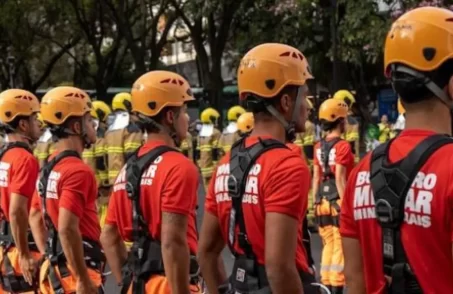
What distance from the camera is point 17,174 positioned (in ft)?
22.7

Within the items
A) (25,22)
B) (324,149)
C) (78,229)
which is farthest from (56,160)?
(25,22)

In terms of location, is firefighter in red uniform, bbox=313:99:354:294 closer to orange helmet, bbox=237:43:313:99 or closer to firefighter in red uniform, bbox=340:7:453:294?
orange helmet, bbox=237:43:313:99

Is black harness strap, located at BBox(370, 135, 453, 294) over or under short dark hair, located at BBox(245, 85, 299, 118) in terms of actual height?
under

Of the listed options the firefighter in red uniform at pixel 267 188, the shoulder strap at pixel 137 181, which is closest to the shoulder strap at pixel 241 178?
the firefighter in red uniform at pixel 267 188

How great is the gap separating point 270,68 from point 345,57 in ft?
64.5

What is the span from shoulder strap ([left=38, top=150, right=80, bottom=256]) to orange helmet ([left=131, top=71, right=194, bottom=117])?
2.87 ft

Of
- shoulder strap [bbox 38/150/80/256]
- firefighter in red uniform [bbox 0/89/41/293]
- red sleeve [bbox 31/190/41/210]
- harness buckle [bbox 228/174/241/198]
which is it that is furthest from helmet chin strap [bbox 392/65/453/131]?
firefighter in red uniform [bbox 0/89/41/293]

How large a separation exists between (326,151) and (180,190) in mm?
5156

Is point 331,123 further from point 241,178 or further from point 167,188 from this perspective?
point 241,178

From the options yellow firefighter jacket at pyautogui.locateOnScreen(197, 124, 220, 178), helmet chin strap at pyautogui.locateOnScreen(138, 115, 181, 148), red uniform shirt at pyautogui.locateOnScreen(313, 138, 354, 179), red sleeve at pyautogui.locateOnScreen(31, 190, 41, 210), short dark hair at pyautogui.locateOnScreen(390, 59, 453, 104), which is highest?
short dark hair at pyautogui.locateOnScreen(390, 59, 453, 104)

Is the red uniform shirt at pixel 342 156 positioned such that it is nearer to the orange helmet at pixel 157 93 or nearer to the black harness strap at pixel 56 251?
the black harness strap at pixel 56 251

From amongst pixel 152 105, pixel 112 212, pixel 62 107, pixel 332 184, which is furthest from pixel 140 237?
pixel 332 184

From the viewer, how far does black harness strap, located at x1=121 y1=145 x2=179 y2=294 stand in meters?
5.09

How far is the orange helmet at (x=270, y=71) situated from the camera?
4496 mm
